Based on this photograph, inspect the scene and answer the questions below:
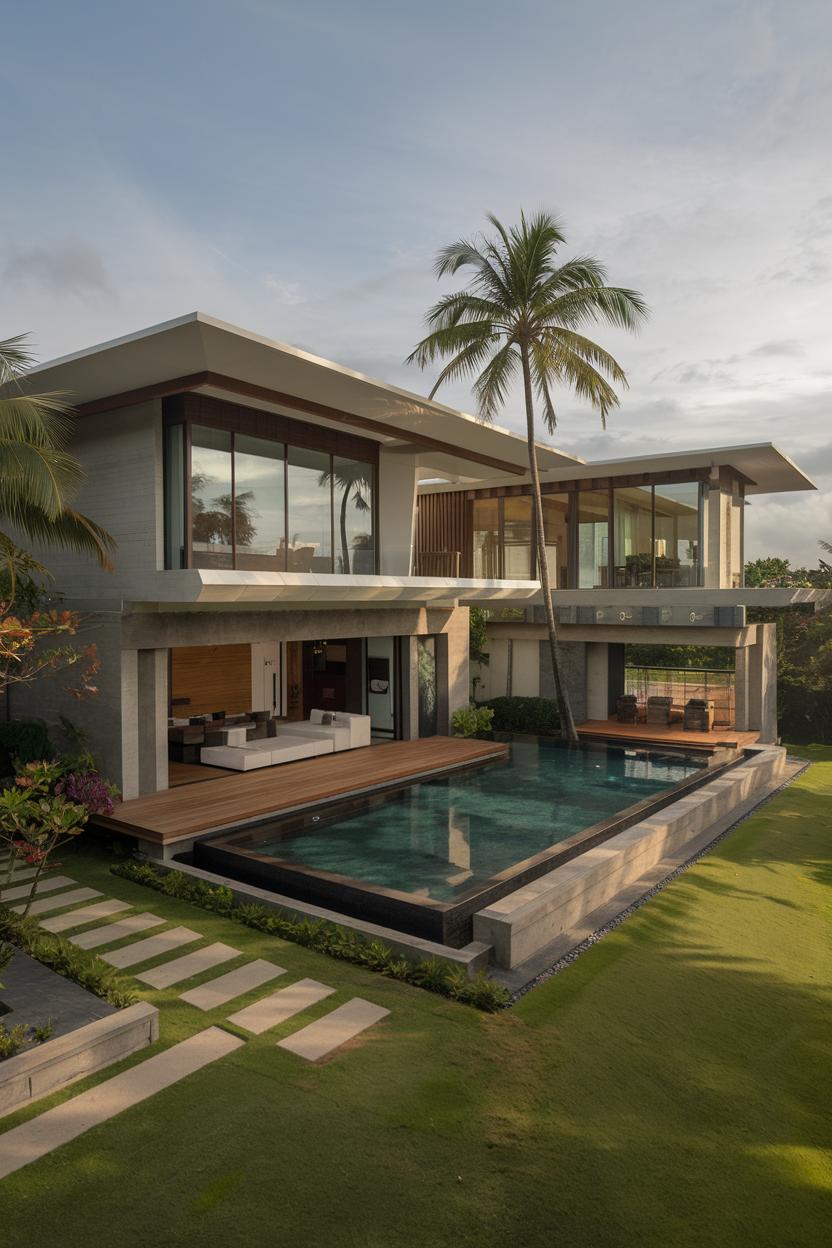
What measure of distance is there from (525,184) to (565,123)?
280 centimetres

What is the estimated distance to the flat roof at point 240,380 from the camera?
1080 cm

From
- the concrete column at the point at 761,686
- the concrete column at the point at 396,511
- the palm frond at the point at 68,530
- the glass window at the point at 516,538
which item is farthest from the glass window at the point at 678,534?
the palm frond at the point at 68,530

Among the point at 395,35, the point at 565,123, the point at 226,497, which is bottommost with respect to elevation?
the point at 226,497

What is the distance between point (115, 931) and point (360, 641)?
1170 centimetres

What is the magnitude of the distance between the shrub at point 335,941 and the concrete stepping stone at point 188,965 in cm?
67

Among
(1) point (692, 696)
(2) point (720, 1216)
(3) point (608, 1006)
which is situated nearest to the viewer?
(2) point (720, 1216)

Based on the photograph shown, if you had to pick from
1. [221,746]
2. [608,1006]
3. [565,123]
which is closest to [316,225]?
[565,123]

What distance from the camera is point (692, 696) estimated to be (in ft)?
85.7

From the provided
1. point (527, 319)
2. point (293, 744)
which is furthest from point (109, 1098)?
point (527, 319)

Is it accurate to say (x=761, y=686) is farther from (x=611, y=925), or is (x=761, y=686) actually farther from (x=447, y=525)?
(x=611, y=925)

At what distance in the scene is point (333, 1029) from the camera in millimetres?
6730

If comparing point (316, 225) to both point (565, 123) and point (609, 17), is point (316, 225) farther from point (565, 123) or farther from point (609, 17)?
point (609, 17)

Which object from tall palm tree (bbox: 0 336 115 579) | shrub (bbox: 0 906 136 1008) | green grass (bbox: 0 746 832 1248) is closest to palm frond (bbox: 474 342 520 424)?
tall palm tree (bbox: 0 336 115 579)

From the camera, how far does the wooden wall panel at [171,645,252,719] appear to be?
66.6 feet
